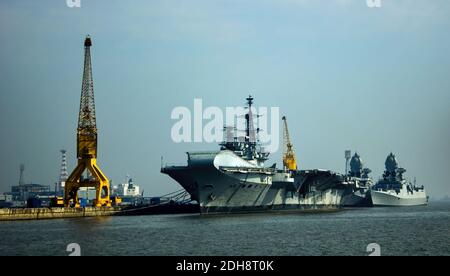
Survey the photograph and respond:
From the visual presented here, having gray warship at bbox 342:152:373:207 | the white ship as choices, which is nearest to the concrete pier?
gray warship at bbox 342:152:373:207

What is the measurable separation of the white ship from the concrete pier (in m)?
59.4

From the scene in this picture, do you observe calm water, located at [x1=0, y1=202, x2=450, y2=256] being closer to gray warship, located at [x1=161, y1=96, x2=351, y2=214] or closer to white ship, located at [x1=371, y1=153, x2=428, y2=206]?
gray warship, located at [x1=161, y1=96, x2=351, y2=214]

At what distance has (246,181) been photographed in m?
65.6

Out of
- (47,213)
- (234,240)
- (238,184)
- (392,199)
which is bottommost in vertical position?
(234,240)

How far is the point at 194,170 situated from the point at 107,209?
21.7 metres

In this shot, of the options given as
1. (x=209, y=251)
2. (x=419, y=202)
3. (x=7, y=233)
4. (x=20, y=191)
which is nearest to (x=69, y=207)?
(x=7, y=233)

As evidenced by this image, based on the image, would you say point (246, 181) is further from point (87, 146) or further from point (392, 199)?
point (392, 199)

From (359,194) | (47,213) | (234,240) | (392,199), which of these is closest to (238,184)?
(47,213)

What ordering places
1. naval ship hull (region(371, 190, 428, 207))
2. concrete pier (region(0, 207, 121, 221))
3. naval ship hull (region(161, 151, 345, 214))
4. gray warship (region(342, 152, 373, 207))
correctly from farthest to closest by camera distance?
naval ship hull (region(371, 190, 428, 207)) → gray warship (region(342, 152, 373, 207)) → concrete pier (region(0, 207, 121, 221)) → naval ship hull (region(161, 151, 345, 214))

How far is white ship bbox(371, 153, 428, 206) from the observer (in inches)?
4667

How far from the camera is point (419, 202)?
14075 cm

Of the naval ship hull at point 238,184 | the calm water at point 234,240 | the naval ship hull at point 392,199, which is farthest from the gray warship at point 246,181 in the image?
the naval ship hull at point 392,199

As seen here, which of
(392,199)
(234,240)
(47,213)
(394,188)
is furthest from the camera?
(394,188)

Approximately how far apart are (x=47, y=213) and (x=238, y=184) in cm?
2284
